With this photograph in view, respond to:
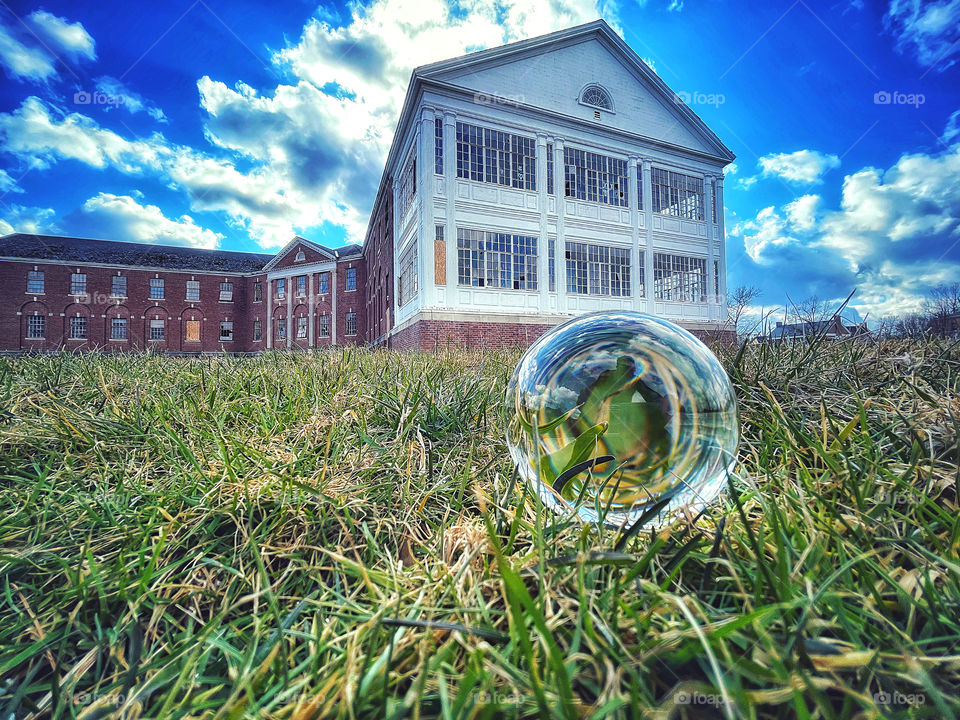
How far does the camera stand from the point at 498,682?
0.97 m

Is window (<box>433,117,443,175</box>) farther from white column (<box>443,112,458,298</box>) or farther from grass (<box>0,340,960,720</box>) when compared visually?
grass (<box>0,340,960,720</box>)

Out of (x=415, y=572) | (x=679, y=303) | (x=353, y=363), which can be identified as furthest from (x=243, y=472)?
(x=679, y=303)

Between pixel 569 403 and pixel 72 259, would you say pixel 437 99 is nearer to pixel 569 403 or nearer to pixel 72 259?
pixel 569 403

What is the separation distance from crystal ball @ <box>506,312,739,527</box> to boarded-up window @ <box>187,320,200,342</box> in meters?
49.1

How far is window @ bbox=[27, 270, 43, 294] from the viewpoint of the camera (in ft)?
123

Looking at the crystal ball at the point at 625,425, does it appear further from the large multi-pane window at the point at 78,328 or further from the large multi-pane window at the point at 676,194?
the large multi-pane window at the point at 78,328

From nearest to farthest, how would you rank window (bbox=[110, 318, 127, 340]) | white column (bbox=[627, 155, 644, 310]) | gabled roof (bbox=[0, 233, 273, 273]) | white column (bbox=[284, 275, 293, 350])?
white column (bbox=[627, 155, 644, 310])
gabled roof (bbox=[0, 233, 273, 273])
window (bbox=[110, 318, 127, 340])
white column (bbox=[284, 275, 293, 350])

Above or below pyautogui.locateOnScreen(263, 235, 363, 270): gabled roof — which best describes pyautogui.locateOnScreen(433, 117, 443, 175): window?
below

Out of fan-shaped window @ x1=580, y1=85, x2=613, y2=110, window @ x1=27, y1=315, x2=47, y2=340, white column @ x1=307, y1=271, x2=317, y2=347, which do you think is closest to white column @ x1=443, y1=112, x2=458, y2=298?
fan-shaped window @ x1=580, y1=85, x2=613, y2=110

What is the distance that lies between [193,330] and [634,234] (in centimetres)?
4228

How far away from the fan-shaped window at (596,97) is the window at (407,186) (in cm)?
822

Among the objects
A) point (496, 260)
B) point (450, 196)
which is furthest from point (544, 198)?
point (450, 196)

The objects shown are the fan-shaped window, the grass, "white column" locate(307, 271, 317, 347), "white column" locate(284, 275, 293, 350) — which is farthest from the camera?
"white column" locate(284, 275, 293, 350)

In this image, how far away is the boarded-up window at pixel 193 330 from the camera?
4150 cm
